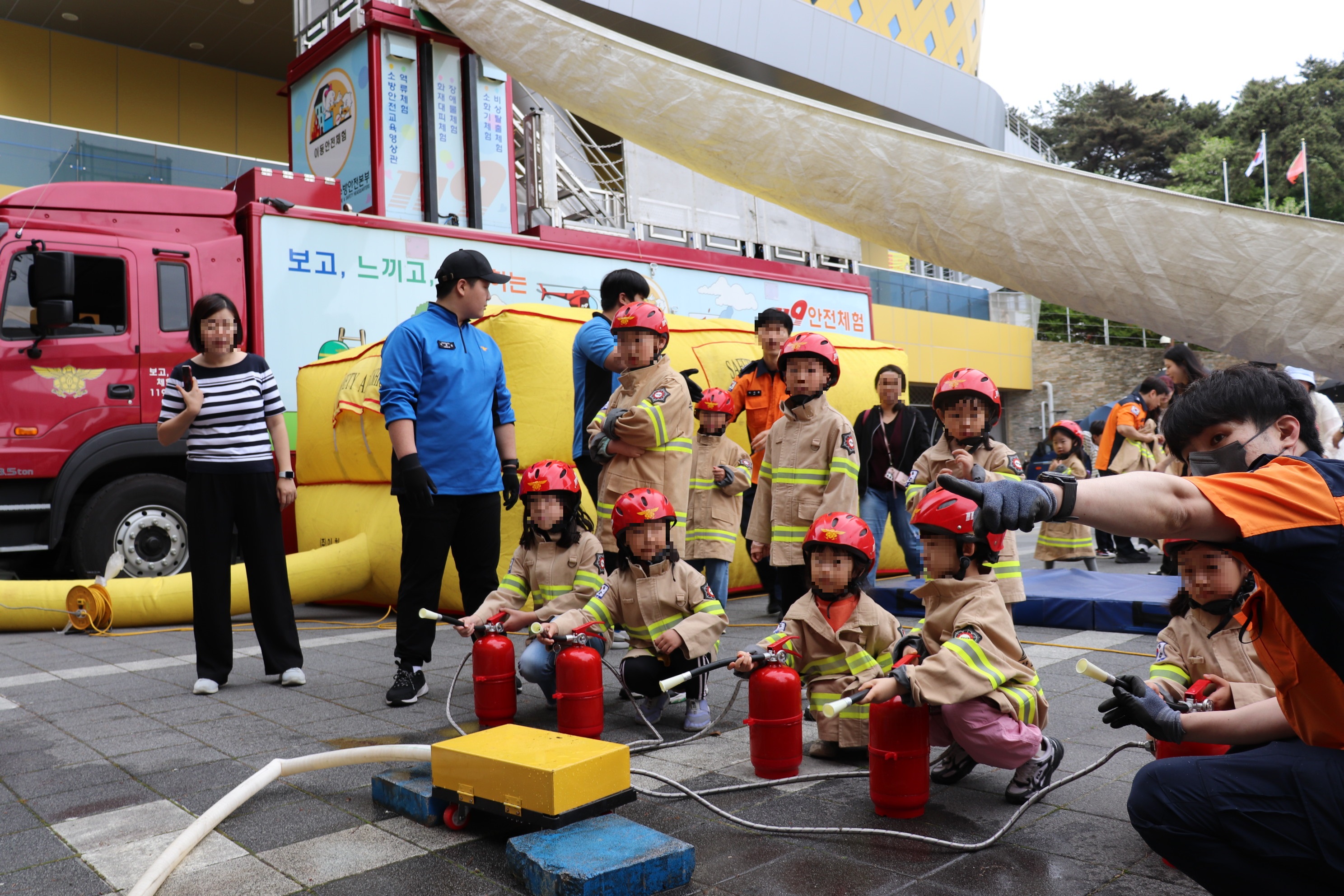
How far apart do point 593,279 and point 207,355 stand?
531cm

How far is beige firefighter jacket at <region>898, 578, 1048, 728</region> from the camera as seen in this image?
2.82m

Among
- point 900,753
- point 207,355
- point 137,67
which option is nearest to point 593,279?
point 207,355

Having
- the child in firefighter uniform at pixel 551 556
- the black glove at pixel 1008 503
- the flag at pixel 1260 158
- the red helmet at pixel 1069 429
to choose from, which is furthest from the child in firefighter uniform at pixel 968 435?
the flag at pixel 1260 158

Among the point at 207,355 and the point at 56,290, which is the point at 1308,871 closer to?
the point at 207,355

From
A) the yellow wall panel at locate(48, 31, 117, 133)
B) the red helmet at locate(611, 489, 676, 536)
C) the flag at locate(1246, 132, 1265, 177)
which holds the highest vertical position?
the flag at locate(1246, 132, 1265, 177)

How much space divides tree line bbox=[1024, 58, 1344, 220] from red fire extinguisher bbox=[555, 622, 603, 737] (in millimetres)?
31475

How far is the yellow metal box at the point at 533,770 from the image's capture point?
254 centimetres

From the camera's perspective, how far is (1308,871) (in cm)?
185

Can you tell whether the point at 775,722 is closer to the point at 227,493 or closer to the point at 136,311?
the point at 227,493

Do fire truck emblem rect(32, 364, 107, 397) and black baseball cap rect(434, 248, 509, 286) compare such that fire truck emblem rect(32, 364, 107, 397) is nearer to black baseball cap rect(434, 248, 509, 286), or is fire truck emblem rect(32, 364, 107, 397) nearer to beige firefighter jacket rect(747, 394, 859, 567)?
black baseball cap rect(434, 248, 509, 286)

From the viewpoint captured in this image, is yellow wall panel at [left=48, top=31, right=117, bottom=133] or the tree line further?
the tree line

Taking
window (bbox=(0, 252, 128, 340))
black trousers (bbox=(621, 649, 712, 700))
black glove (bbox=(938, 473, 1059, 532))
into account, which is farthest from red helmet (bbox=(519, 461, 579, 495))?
window (bbox=(0, 252, 128, 340))

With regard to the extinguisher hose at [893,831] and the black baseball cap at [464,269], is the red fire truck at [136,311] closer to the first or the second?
the black baseball cap at [464,269]

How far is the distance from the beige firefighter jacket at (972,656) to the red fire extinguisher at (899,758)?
96mm
